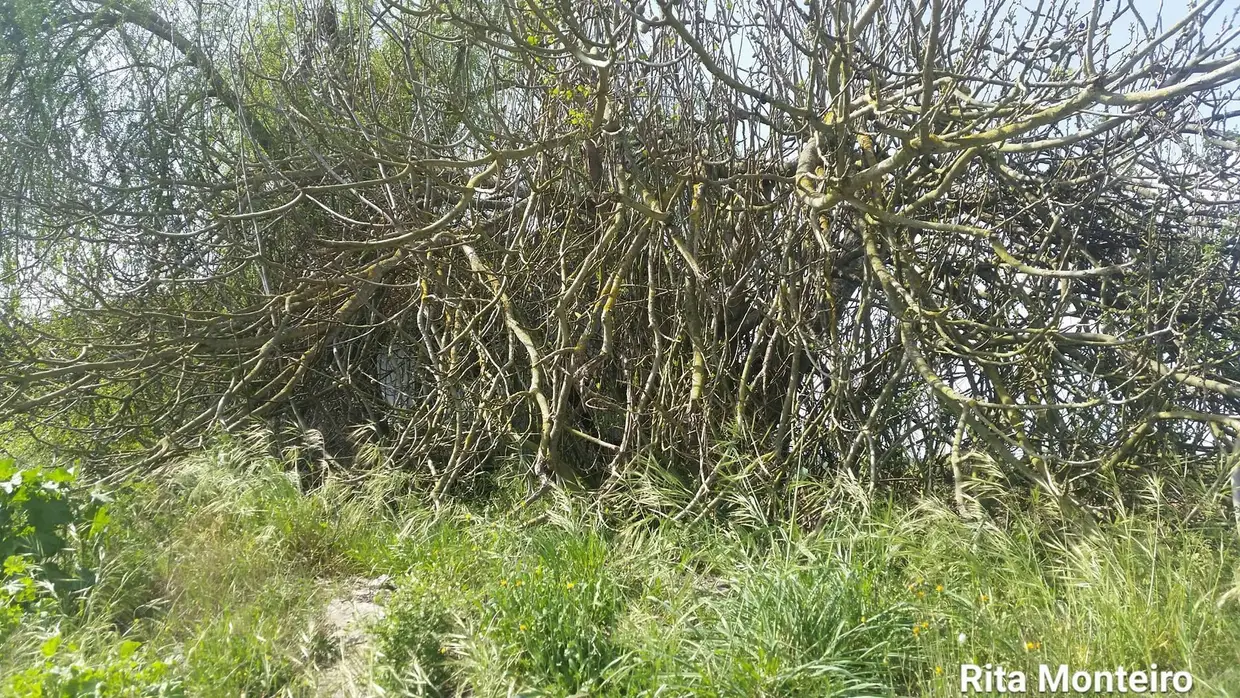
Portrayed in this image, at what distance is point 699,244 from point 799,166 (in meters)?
0.79

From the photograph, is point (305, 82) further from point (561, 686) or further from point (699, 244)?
point (561, 686)

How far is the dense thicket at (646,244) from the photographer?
3.65 m

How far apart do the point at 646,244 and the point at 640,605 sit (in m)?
2.26

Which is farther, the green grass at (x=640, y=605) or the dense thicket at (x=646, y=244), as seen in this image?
the dense thicket at (x=646, y=244)

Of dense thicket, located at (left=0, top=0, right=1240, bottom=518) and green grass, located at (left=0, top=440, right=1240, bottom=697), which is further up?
dense thicket, located at (left=0, top=0, right=1240, bottom=518)

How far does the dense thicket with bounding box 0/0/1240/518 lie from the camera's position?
365 cm

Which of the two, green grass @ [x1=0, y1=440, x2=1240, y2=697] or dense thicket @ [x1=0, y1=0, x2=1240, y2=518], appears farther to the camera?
dense thicket @ [x1=0, y1=0, x2=1240, y2=518]

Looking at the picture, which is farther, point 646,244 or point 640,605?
point 646,244

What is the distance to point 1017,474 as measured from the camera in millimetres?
3896

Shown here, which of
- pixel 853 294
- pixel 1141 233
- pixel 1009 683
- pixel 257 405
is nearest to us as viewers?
pixel 1009 683

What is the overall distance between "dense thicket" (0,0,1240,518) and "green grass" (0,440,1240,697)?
0.40 metres

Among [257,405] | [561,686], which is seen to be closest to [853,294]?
[561,686]

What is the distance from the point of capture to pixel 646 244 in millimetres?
4883

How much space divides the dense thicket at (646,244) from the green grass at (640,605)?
1.30ft
